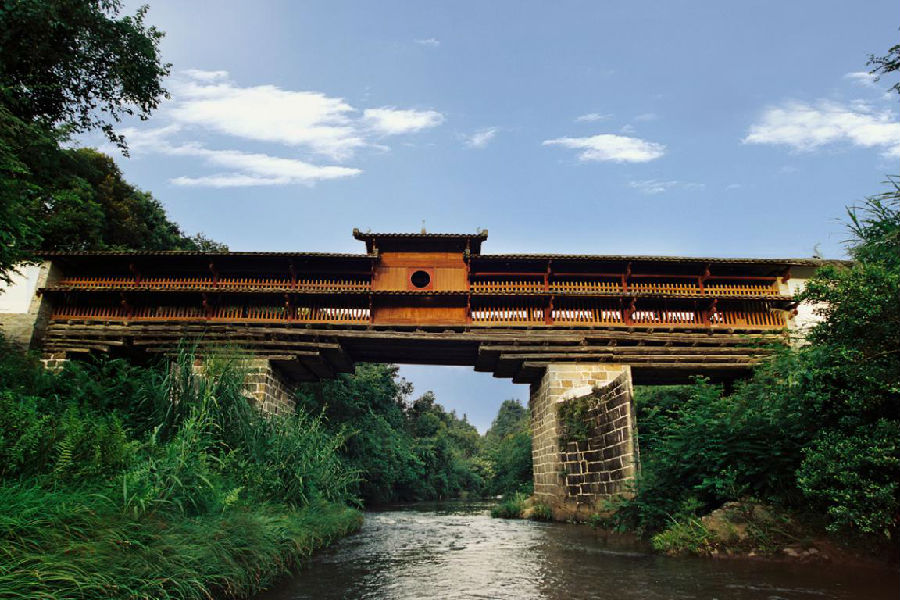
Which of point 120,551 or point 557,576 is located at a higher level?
point 120,551

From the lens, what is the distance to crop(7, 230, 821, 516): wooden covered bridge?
45.9 feet

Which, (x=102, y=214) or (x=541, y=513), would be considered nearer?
(x=541, y=513)

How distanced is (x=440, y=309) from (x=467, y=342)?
1248 millimetres

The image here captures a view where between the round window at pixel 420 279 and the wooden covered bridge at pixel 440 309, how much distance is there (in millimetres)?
42

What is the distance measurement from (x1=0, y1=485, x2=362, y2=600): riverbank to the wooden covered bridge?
9268 mm

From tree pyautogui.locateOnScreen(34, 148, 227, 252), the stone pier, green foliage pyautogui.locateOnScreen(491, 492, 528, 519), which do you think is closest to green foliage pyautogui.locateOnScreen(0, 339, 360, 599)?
the stone pier

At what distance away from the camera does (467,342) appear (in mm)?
14250

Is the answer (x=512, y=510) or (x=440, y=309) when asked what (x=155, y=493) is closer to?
(x=440, y=309)

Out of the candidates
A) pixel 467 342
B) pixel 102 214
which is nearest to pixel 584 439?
pixel 467 342

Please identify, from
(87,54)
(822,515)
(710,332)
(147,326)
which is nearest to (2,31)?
(87,54)

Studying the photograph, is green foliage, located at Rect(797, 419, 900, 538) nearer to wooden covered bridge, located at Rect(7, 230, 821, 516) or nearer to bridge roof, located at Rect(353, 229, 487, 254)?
wooden covered bridge, located at Rect(7, 230, 821, 516)

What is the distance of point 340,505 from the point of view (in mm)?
9766

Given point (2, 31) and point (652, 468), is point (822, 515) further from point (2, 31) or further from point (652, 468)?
point (2, 31)

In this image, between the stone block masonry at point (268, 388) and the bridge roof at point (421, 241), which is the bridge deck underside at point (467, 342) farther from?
the bridge roof at point (421, 241)
